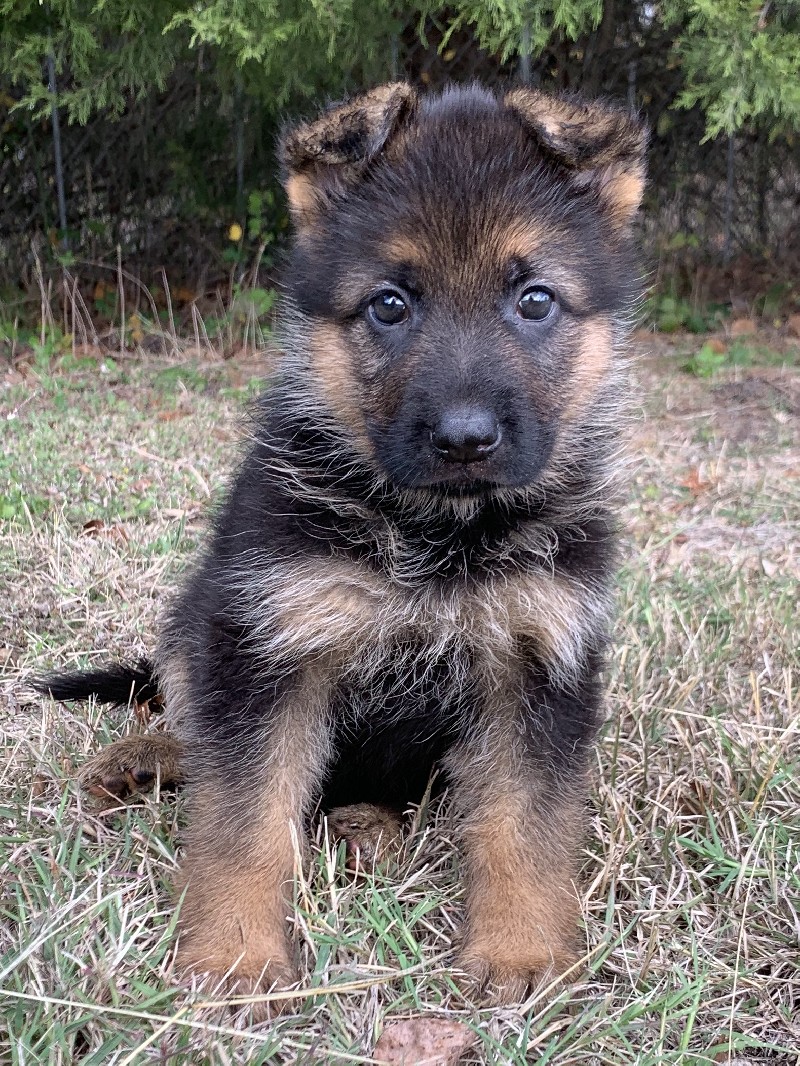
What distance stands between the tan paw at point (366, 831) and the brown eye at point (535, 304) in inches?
50.3

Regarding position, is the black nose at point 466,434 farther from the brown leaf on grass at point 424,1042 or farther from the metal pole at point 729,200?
the metal pole at point 729,200

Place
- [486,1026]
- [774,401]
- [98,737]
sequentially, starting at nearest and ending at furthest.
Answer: [486,1026], [98,737], [774,401]

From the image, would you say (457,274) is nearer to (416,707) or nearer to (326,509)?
(326,509)

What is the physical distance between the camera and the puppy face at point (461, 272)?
2184mm

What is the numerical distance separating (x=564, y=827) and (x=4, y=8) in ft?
19.5

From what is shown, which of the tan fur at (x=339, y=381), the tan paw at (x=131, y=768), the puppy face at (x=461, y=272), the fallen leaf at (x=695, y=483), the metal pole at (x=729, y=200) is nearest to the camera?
the puppy face at (x=461, y=272)

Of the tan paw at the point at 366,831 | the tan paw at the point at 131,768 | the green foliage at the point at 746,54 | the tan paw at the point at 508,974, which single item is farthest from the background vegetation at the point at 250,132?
the tan paw at the point at 508,974

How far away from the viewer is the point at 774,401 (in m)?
6.61

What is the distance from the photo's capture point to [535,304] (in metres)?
2.33

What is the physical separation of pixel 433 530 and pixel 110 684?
3.74 feet

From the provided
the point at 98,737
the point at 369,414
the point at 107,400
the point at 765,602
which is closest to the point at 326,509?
the point at 369,414

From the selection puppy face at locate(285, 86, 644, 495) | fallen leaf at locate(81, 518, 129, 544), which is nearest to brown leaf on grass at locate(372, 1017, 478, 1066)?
puppy face at locate(285, 86, 644, 495)

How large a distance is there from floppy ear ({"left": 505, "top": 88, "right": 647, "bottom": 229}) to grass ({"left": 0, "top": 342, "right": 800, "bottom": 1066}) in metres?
1.42

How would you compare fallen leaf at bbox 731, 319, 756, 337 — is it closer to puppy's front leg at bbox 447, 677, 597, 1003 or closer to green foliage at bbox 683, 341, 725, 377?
green foliage at bbox 683, 341, 725, 377
